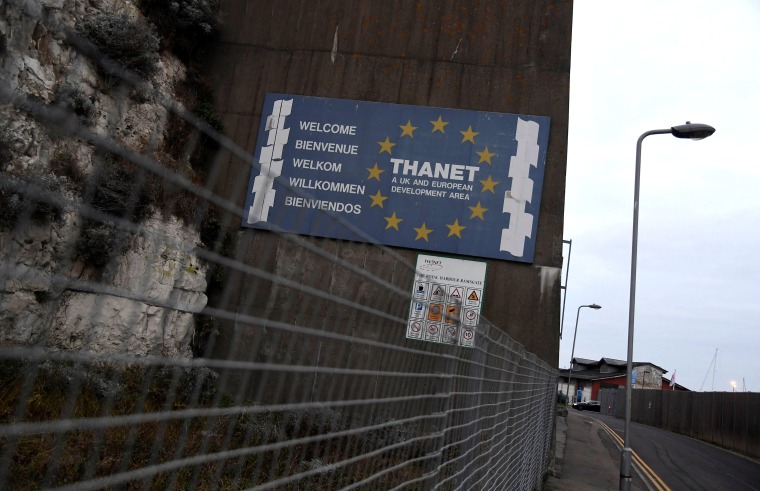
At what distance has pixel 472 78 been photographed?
14859 millimetres

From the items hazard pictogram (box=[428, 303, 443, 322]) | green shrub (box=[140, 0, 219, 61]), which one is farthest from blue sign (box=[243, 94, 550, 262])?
hazard pictogram (box=[428, 303, 443, 322])

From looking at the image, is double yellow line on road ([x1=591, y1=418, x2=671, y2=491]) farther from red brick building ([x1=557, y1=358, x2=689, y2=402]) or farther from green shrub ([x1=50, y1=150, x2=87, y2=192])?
red brick building ([x1=557, y1=358, x2=689, y2=402])

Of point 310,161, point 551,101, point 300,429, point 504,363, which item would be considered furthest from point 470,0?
point 300,429

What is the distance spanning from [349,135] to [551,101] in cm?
424

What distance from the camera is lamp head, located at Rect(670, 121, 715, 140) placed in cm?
1361

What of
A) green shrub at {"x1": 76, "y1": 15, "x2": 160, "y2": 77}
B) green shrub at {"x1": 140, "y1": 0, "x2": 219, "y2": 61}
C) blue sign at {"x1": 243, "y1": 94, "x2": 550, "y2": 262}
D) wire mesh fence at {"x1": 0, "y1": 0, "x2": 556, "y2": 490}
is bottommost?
wire mesh fence at {"x1": 0, "y1": 0, "x2": 556, "y2": 490}

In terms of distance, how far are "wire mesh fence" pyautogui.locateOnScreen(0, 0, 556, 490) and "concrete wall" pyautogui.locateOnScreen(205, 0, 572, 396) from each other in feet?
37.3

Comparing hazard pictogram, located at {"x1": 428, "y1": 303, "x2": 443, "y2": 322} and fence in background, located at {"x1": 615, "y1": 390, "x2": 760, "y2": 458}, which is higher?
fence in background, located at {"x1": 615, "y1": 390, "x2": 760, "y2": 458}

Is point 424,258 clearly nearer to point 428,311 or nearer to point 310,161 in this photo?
point 310,161

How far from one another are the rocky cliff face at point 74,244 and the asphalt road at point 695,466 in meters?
17.1

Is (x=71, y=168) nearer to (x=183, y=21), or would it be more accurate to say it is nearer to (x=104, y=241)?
(x=104, y=241)

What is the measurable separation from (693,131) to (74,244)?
14428mm

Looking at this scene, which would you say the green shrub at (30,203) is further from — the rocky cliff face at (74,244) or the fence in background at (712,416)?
the fence in background at (712,416)

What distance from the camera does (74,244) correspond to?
1092 mm
